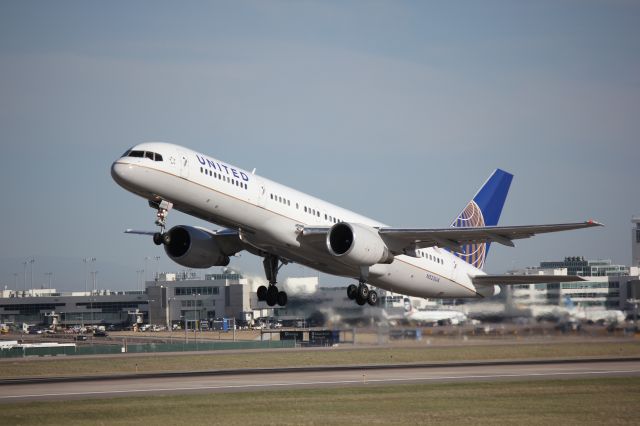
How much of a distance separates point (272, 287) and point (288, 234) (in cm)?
847

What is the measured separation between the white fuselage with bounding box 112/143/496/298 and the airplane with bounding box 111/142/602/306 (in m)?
0.04

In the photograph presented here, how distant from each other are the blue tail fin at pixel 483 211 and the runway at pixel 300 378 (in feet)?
23.2

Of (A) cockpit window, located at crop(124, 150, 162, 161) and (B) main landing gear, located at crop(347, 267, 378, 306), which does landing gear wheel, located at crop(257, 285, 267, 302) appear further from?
(A) cockpit window, located at crop(124, 150, 162, 161)

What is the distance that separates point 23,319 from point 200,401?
140 metres

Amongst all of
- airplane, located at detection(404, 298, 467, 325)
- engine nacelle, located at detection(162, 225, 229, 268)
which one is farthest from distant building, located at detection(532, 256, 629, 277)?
engine nacelle, located at detection(162, 225, 229, 268)

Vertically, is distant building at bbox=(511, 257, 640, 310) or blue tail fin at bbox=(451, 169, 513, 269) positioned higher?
blue tail fin at bbox=(451, 169, 513, 269)

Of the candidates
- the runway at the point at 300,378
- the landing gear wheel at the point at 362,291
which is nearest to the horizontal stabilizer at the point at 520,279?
the runway at the point at 300,378

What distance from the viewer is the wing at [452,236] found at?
4475 cm

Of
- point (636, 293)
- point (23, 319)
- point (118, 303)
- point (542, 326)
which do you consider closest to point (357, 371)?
point (542, 326)

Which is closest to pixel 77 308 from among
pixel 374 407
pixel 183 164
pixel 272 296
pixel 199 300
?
pixel 199 300

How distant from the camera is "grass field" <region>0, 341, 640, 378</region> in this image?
187 feet

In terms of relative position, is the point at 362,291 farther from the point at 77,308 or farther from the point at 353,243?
the point at 77,308

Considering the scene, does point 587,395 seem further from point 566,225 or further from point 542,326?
point 542,326

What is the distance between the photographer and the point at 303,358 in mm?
61469
